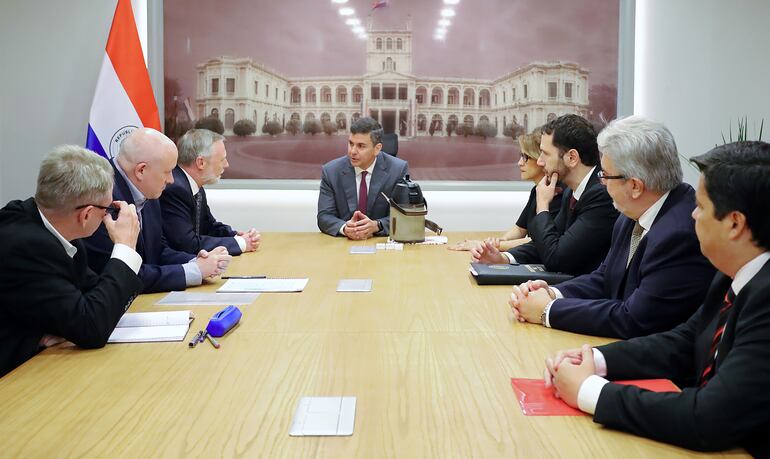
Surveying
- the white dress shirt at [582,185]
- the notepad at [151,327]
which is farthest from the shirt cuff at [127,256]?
the white dress shirt at [582,185]

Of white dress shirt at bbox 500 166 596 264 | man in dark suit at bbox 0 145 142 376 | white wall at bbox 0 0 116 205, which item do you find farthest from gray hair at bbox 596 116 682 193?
white wall at bbox 0 0 116 205

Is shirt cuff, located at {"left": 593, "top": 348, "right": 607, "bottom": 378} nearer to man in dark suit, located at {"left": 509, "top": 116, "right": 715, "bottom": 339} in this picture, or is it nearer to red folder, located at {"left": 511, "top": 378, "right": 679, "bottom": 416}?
red folder, located at {"left": 511, "top": 378, "right": 679, "bottom": 416}

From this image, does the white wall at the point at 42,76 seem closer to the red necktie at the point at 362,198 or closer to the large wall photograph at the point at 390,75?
the large wall photograph at the point at 390,75

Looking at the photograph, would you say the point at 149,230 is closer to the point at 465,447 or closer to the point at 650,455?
the point at 465,447

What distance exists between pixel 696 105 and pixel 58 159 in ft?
16.6

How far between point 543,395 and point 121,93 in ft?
15.0

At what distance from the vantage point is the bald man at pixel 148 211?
2787 millimetres

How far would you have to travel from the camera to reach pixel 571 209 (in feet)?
11.0

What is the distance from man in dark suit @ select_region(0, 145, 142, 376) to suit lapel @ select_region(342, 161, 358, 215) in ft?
8.68

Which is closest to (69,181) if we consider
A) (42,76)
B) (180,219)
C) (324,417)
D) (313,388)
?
(313,388)

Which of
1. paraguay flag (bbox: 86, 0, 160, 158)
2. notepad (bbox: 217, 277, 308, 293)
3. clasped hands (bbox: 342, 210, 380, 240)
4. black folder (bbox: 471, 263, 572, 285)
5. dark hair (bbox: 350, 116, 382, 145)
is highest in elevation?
paraguay flag (bbox: 86, 0, 160, 158)

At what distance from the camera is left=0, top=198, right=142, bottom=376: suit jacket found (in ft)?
6.39

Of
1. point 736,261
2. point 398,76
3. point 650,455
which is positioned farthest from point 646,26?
point 650,455

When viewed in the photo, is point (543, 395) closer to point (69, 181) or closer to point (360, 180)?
point (69, 181)
